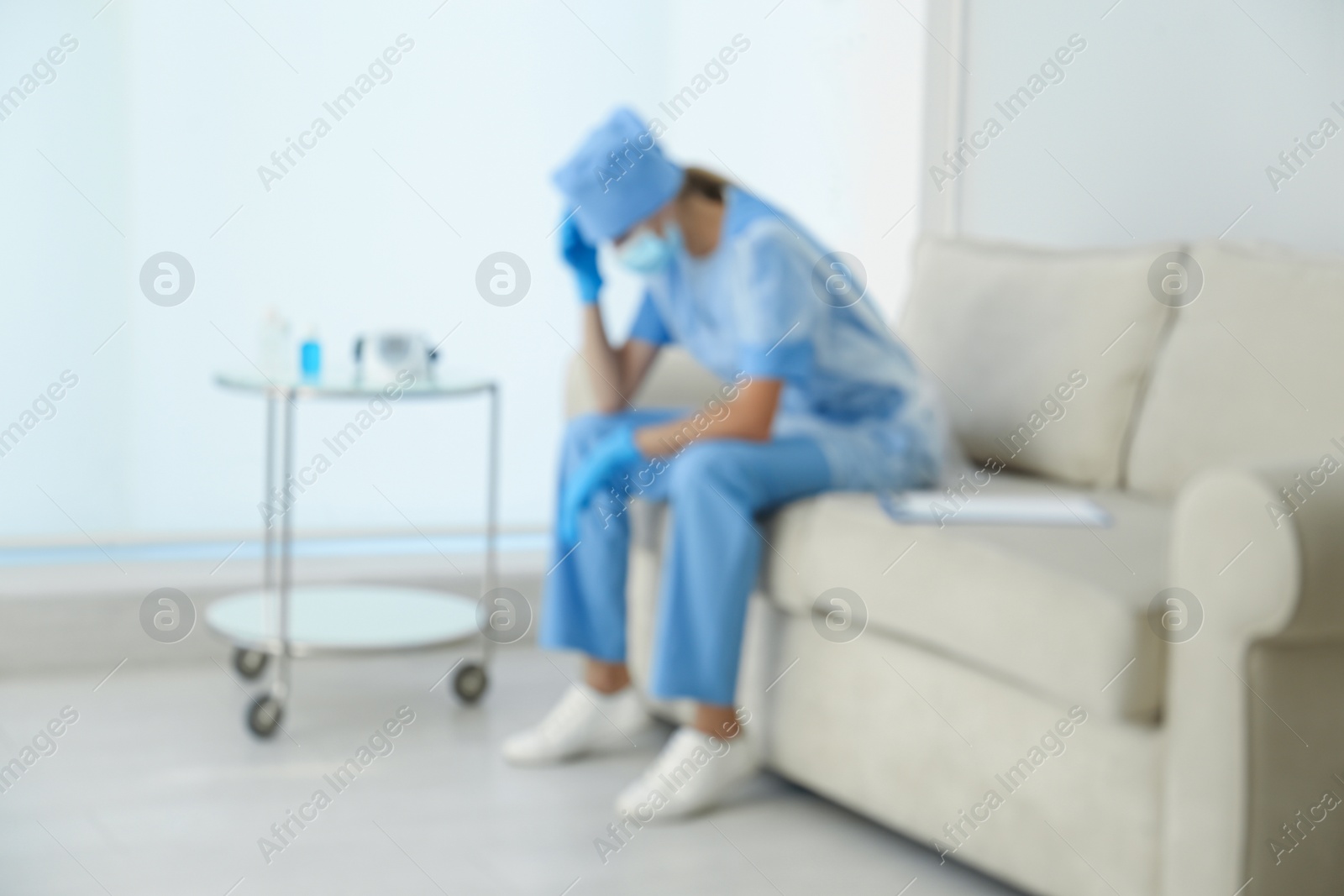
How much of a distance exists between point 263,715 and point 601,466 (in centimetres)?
75

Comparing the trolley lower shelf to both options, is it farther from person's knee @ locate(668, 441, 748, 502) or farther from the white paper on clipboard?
the white paper on clipboard

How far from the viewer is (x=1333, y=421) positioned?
1980 mm

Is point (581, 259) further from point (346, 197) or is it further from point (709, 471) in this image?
point (346, 197)

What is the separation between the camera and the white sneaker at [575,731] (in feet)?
7.74

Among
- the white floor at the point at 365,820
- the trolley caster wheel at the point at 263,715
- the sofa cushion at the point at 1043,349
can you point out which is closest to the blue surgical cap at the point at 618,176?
the sofa cushion at the point at 1043,349

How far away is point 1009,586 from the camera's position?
176 centimetres

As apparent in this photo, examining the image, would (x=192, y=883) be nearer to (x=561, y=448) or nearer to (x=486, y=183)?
(x=561, y=448)

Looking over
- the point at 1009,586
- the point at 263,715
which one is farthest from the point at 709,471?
the point at 263,715

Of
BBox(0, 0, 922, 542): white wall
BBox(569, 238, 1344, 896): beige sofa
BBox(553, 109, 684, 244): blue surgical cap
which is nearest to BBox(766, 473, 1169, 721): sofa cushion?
BBox(569, 238, 1344, 896): beige sofa

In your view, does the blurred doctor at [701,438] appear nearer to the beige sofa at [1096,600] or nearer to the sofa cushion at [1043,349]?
the beige sofa at [1096,600]

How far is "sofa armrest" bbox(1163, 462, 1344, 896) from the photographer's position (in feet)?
4.71

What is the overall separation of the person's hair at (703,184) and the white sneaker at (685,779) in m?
0.86

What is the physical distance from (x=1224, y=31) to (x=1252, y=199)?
0.34 metres

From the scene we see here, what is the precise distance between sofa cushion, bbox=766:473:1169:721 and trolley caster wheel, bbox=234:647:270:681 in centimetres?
116
